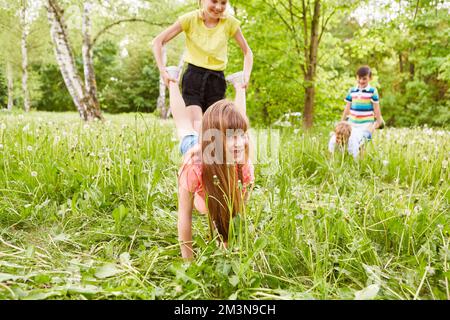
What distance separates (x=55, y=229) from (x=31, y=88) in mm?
31306

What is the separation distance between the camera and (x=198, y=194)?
2.14m

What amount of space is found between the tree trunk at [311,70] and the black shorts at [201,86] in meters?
4.16

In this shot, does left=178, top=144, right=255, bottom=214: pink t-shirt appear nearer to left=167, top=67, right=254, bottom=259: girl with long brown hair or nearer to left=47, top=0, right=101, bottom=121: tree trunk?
left=167, top=67, right=254, bottom=259: girl with long brown hair

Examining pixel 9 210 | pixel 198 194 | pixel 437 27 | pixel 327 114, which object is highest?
pixel 437 27

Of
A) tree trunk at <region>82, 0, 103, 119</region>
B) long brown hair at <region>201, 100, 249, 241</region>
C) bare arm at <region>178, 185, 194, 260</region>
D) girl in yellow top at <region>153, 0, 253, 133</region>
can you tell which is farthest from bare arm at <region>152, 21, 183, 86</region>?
tree trunk at <region>82, 0, 103, 119</region>

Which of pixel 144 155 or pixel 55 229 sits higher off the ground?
pixel 144 155

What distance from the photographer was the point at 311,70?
25.5 ft

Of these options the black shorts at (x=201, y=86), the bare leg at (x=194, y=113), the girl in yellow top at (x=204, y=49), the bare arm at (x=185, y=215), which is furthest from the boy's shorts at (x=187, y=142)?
the black shorts at (x=201, y=86)

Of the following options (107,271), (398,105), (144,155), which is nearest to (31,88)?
A: (398,105)

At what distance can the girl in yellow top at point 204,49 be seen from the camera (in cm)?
318

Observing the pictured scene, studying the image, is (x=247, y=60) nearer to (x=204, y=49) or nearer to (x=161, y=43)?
(x=204, y=49)

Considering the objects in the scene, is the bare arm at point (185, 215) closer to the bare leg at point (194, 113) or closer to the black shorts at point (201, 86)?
the bare leg at point (194, 113)
